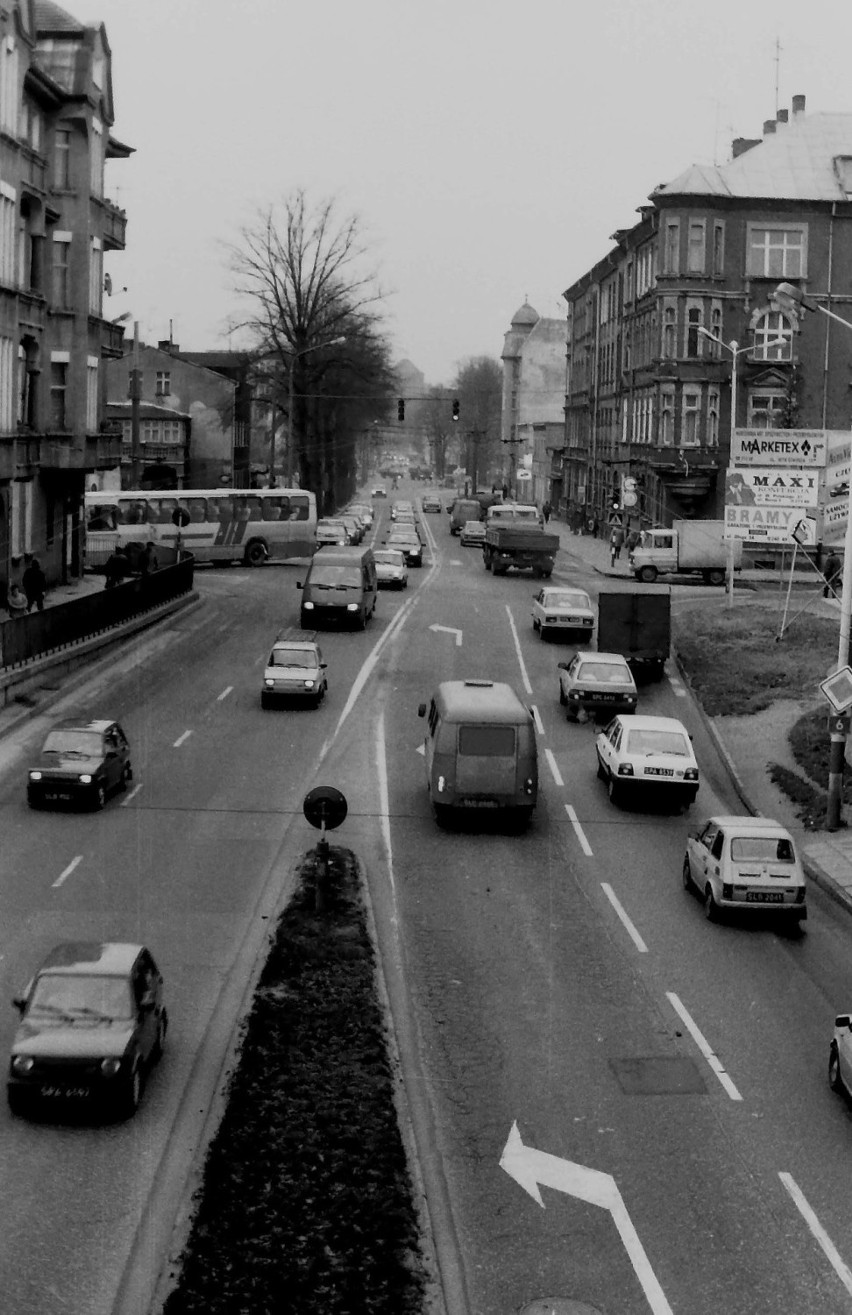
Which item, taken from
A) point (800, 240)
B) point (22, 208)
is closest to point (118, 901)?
point (22, 208)

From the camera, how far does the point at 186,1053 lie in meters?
19.2

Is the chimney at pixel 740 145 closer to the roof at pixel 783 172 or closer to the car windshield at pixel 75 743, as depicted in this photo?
the roof at pixel 783 172

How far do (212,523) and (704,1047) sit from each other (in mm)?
54041

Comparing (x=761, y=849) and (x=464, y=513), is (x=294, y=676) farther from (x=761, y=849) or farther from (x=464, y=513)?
(x=464, y=513)

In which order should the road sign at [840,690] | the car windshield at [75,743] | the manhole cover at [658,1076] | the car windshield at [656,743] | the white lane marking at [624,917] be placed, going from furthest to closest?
the car windshield at [656,743] < the car windshield at [75,743] < the road sign at [840,690] < the white lane marking at [624,917] < the manhole cover at [658,1076]

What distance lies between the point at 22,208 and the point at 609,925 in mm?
35082

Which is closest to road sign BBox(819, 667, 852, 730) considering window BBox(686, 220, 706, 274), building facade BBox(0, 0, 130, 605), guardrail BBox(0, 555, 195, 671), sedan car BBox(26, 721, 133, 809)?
sedan car BBox(26, 721, 133, 809)

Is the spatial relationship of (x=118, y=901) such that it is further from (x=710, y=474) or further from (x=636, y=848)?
(x=710, y=474)

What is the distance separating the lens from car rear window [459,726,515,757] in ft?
99.3

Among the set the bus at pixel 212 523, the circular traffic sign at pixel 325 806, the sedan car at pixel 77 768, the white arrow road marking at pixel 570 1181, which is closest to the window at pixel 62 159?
the bus at pixel 212 523

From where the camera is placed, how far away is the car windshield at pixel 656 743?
108 feet

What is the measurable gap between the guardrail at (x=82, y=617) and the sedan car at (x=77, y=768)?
26.8 feet

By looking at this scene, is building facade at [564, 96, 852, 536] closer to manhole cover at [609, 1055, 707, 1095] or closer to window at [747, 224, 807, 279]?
window at [747, 224, 807, 279]

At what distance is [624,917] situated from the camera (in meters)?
25.8
